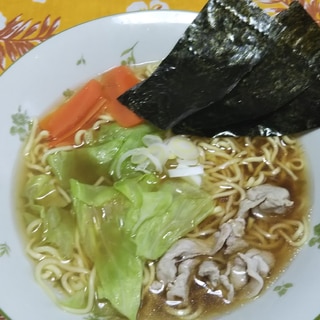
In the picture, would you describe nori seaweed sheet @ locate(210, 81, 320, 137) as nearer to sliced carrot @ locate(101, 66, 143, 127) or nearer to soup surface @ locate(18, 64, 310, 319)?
soup surface @ locate(18, 64, 310, 319)

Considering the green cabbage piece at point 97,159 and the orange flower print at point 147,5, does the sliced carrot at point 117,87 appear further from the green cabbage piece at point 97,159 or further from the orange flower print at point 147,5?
the orange flower print at point 147,5

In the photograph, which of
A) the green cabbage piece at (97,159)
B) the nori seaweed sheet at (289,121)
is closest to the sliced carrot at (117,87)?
the green cabbage piece at (97,159)

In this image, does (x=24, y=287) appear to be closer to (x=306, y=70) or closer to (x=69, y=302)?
(x=69, y=302)

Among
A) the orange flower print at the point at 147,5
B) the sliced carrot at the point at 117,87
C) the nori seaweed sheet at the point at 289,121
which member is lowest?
the nori seaweed sheet at the point at 289,121

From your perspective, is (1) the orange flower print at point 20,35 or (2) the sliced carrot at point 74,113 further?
(1) the orange flower print at point 20,35

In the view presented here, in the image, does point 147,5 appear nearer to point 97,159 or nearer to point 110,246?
point 97,159

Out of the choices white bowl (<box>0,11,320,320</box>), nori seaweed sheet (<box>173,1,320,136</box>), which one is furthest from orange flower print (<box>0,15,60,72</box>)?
nori seaweed sheet (<box>173,1,320,136</box>)

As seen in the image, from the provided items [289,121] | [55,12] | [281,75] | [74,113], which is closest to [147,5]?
[55,12]
